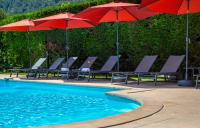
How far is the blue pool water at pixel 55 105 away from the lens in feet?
24.4

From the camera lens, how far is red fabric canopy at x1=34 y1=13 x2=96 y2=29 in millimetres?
15162

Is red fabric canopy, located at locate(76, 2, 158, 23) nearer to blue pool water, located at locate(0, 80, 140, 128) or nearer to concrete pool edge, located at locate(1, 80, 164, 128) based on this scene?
blue pool water, located at locate(0, 80, 140, 128)

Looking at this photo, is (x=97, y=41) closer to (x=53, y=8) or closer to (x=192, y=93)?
(x=53, y=8)

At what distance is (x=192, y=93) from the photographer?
8.99 meters

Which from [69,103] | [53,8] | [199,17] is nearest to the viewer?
[69,103]

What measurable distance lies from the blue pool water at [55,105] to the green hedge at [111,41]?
3.58 metres

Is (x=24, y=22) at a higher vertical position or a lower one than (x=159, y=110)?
higher

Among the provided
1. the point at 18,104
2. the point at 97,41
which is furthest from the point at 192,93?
the point at 97,41

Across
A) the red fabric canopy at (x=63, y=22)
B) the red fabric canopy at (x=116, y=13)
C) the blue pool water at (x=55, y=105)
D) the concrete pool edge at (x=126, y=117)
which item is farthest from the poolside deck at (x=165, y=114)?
the red fabric canopy at (x=63, y=22)

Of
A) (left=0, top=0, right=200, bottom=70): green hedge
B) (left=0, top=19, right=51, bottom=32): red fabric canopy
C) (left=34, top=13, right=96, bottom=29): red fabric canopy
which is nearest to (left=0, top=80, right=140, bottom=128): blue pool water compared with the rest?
(left=34, top=13, right=96, bottom=29): red fabric canopy

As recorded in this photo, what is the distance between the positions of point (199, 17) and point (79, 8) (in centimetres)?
683

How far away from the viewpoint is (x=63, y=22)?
16.5 metres

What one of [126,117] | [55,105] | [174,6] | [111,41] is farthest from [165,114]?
[111,41]

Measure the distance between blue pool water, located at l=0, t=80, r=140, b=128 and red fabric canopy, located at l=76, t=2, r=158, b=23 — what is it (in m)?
2.75
